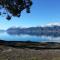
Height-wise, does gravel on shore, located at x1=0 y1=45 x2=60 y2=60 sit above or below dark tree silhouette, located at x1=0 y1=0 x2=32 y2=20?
below

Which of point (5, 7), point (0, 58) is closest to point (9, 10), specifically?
point (5, 7)

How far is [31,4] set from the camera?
4081cm

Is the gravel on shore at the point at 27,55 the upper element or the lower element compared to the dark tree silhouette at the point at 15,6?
lower

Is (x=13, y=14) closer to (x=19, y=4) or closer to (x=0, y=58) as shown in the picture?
(x=19, y=4)

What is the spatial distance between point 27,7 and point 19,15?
2.01m

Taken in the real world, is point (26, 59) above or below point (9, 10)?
below

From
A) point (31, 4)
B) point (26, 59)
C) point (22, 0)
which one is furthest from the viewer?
point (31, 4)

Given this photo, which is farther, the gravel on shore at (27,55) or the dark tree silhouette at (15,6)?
the dark tree silhouette at (15,6)

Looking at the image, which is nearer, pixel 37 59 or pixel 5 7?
pixel 37 59

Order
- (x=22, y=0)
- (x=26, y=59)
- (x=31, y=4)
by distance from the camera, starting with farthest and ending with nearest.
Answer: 1. (x=31, y=4)
2. (x=22, y=0)
3. (x=26, y=59)

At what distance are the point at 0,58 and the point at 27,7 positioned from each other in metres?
20.6

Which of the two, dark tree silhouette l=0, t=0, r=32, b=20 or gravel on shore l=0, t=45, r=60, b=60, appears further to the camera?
dark tree silhouette l=0, t=0, r=32, b=20

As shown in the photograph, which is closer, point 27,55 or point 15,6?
point 27,55

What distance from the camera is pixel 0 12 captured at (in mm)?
42500
